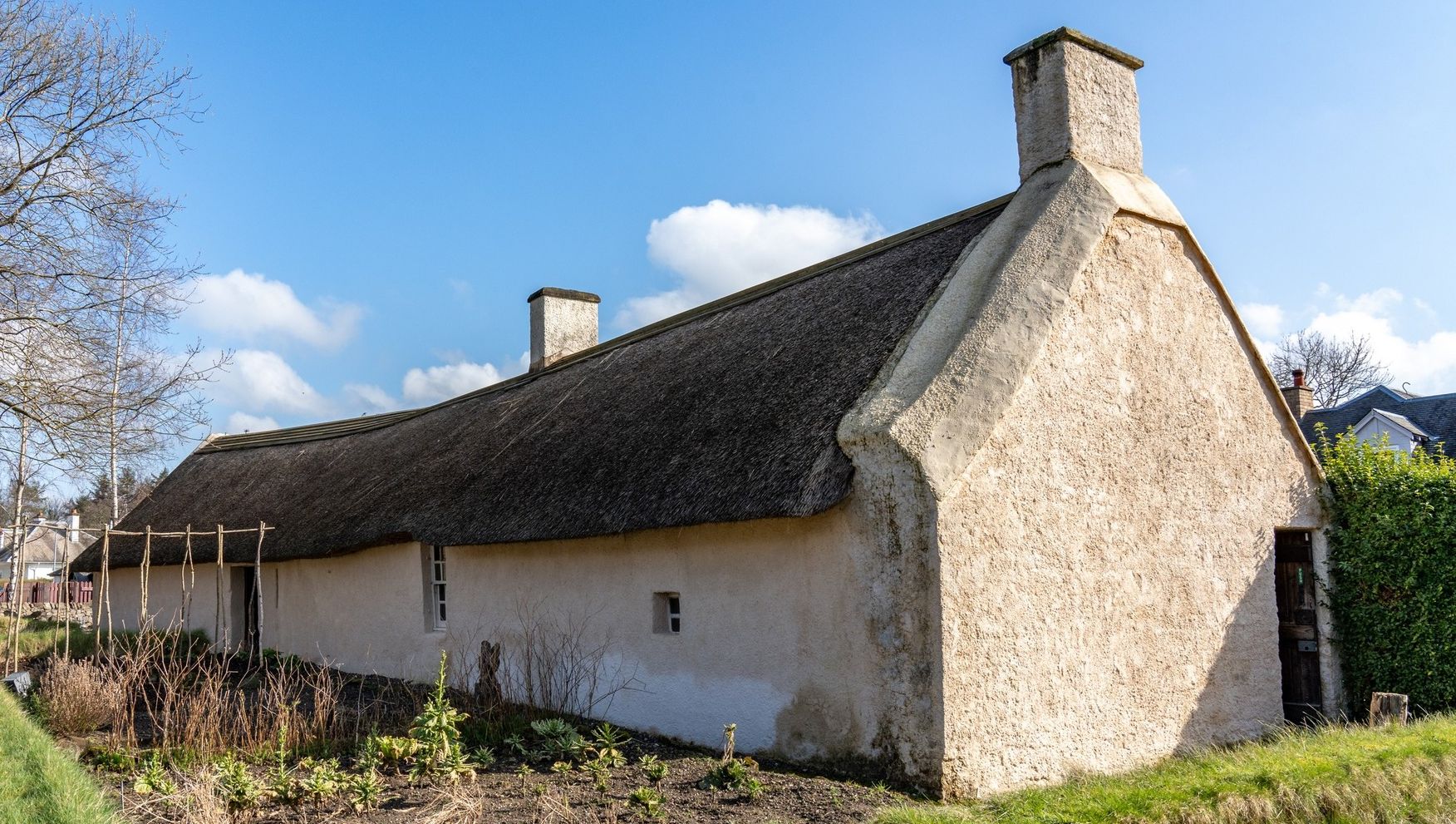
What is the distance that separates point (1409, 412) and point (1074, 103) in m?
19.2

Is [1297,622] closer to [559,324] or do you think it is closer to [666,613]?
[666,613]

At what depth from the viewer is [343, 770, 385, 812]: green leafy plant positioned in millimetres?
6387

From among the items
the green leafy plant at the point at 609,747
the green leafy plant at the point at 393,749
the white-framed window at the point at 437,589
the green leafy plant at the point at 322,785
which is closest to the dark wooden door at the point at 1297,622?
the green leafy plant at the point at 609,747

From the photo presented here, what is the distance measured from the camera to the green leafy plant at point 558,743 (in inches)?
297

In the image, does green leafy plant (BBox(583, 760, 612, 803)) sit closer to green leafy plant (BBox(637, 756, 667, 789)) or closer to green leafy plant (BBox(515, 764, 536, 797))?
green leafy plant (BBox(637, 756, 667, 789))

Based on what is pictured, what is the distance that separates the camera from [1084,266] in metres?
8.09

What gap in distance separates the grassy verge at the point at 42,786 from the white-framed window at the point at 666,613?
4.34 meters

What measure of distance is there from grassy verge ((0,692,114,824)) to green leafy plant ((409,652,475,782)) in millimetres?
1881

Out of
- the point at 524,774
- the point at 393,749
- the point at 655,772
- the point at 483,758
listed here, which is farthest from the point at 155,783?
the point at 655,772

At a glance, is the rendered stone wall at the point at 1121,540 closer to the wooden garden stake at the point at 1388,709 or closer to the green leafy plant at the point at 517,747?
the wooden garden stake at the point at 1388,709

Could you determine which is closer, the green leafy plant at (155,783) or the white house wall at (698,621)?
the green leafy plant at (155,783)

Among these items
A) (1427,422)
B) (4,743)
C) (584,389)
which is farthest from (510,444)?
(1427,422)

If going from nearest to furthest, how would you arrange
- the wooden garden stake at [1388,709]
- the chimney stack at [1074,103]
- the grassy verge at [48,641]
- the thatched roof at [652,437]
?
the thatched roof at [652,437] → the wooden garden stake at [1388,709] → the chimney stack at [1074,103] → the grassy verge at [48,641]

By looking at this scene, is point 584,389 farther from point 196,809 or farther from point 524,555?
point 196,809
